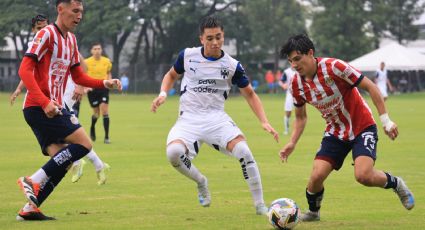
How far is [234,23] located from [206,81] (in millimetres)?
67823

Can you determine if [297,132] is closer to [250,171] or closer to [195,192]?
[250,171]

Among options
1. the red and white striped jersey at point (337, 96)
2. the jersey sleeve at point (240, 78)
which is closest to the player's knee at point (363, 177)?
the red and white striped jersey at point (337, 96)

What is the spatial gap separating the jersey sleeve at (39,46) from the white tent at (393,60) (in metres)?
50.9

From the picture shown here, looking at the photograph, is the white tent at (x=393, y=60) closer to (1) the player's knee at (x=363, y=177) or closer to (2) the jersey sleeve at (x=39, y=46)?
(1) the player's knee at (x=363, y=177)

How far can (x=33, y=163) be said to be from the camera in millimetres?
16203

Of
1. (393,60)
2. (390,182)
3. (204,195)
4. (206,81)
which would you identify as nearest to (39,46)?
(206,81)

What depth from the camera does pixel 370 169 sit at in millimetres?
8859

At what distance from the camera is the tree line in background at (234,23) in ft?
234

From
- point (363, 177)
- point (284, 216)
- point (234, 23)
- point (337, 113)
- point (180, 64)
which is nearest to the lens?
point (284, 216)

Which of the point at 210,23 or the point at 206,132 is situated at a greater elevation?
the point at 210,23

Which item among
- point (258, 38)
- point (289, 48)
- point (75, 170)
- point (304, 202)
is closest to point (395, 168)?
point (304, 202)

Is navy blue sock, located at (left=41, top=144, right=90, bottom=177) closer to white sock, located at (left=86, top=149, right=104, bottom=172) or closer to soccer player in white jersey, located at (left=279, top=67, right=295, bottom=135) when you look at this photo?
white sock, located at (left=86, top=149, right=104, bottom=172)

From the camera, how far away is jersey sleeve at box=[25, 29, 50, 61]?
910 cm

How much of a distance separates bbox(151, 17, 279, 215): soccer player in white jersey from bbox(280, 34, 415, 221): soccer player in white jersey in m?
0.76
